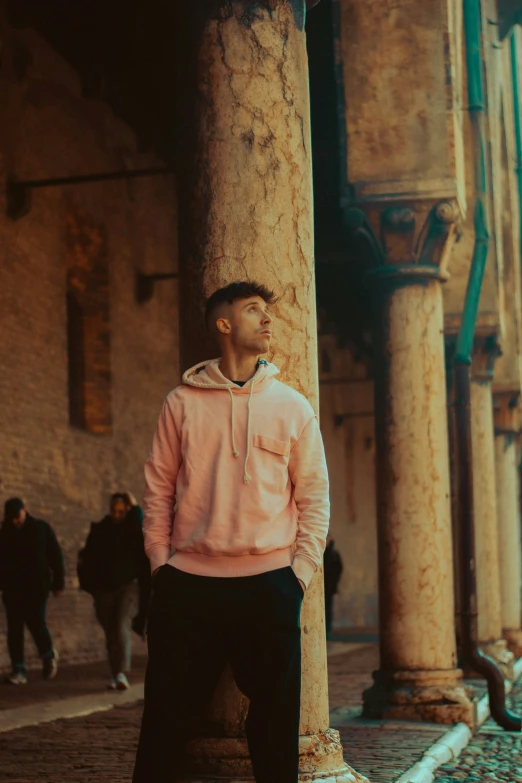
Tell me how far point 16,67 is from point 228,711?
31.1ft

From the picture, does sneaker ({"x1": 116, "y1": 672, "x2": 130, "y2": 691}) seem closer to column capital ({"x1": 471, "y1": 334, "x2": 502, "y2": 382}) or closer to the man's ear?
column capital ({"x1": 471, "y1": 334, "x2": 502, "y2": 382})

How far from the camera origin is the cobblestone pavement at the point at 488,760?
6320 mm

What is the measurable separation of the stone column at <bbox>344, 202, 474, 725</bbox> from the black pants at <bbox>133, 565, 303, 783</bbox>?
4.56 meters

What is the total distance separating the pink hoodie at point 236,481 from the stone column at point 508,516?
37.4 feet

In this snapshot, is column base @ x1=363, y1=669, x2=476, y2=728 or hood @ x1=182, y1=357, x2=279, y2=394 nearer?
hood @ x1=182, y1=357, x2=279, y2=394

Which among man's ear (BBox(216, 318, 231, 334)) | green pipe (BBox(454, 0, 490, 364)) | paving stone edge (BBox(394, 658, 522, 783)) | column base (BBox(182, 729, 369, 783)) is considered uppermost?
green pipe (BBox(454, 0, 490, 364))

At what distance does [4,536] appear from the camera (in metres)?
10.8

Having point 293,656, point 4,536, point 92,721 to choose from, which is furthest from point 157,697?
point 4,536

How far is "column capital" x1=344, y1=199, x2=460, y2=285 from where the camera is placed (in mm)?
8641

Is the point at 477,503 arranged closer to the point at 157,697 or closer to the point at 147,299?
the point at 147,299

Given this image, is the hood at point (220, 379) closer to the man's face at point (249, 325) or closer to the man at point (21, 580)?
the man's face at point (249, 325)

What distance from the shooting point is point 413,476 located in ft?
27.7

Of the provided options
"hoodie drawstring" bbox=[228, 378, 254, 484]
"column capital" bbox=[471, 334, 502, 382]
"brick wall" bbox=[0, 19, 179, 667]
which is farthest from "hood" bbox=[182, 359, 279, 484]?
"column capital" bbox=[471, 334, 502, 382]

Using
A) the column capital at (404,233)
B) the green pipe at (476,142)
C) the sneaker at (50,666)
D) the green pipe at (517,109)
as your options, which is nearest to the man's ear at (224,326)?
the column capital at (404,233)
